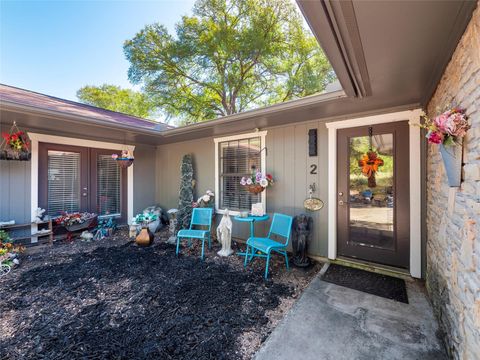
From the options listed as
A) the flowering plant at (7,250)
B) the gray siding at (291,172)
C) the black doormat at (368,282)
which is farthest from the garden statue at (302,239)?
the flowering plant at (7,250)

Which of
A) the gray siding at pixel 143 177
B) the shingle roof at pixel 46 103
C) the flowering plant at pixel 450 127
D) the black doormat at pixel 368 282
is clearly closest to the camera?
the flowering plant at pixel 450 127

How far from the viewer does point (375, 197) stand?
3.04 meters

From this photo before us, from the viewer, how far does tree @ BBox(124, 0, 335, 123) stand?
7.90 meters

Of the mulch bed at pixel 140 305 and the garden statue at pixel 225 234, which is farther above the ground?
the garden statue at pixel 225 234

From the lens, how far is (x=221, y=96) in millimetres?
9266

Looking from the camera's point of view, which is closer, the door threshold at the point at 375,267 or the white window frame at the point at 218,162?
the door threshold at the point at 375,267

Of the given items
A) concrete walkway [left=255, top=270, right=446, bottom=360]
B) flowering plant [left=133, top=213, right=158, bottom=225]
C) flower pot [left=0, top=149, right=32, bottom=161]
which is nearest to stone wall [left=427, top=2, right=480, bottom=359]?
concrete walkway [left=255, top=270, right=446, bottom=360]

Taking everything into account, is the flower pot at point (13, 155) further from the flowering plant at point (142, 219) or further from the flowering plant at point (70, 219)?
the flowering plant at point (142, 219)

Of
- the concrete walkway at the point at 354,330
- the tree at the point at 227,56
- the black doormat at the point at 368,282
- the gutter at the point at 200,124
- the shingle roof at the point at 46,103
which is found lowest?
the concrete walkway at the point at 354,330

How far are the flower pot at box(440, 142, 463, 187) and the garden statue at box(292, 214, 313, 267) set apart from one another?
195 centimetres

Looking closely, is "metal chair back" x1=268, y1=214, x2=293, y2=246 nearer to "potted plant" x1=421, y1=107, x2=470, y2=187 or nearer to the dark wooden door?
the dark wooden door

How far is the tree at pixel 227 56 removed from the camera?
7.90 m

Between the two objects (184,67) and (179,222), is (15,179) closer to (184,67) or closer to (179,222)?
(179,222)

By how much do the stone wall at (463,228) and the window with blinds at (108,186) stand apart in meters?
5.91
